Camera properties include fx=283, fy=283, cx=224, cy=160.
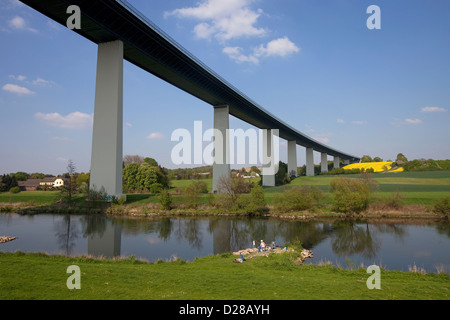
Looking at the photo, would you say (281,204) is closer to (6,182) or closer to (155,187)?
(155,187)

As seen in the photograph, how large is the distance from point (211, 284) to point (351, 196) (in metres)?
27.6

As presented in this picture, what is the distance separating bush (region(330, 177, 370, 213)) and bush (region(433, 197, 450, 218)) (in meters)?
6.71

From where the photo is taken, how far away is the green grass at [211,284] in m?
7.71

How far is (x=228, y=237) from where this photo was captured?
900 inches

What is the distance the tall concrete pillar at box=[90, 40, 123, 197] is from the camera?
110 feet

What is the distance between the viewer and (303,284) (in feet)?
29.7

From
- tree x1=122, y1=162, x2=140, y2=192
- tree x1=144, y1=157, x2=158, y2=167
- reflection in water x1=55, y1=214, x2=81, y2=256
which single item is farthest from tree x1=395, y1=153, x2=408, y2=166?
reflection in water x1=55, y1=214, x2=81, y2=256

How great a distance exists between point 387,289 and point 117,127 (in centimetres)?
3135

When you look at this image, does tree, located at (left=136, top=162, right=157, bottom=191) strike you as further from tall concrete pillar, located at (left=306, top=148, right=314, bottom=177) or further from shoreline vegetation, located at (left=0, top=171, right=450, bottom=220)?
tall concrete pillar, located at (left=306, top=148, right=314, bottom=177)

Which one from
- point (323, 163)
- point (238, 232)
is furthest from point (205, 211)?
point (323, 163)

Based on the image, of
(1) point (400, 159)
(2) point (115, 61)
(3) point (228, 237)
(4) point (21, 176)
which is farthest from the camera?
(1) point (400, 159)

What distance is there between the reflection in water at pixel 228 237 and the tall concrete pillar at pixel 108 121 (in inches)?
210

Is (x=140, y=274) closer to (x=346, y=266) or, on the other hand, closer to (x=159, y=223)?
(x=346, y=266)
